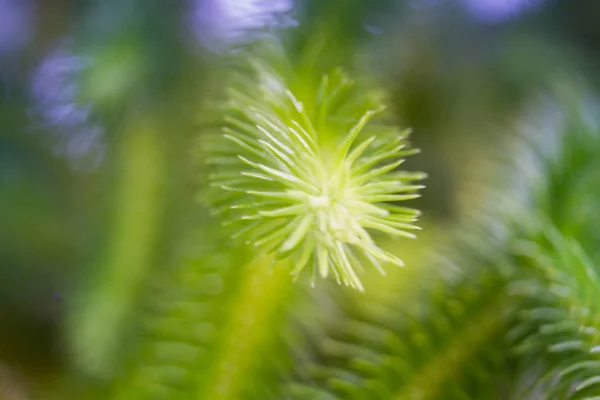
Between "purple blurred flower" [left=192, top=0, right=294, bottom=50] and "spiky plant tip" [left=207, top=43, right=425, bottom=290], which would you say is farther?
"purple blurred flower" [left=192, top=0, right=294, bottom=50]

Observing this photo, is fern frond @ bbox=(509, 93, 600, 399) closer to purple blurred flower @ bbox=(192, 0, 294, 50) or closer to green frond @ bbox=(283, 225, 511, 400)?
green frond @ bbox=(283, 225, 511, 400)

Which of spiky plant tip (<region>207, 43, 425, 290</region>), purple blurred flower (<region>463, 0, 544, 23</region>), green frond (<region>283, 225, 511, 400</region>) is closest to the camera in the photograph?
spiky plant tip (<region>207, 43, 425, 290</region>)

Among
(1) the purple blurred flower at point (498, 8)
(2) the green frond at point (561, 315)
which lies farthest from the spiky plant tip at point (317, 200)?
(1) the purple blurred flower at point (498, 8)

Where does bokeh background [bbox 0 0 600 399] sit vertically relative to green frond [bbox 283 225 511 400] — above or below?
above

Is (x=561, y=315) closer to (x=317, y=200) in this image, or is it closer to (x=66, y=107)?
(x=317, y=200)

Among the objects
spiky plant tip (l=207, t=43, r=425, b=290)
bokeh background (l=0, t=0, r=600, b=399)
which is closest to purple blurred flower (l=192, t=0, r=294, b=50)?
bokeh background (l=0, t=0, r=600, b=399)

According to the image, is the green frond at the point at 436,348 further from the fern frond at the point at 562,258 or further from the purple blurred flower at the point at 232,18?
the purple blurred flower at the point at 232,18

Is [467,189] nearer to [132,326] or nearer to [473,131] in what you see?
[473,131]

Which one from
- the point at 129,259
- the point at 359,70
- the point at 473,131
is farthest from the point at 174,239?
the point at 473,131
